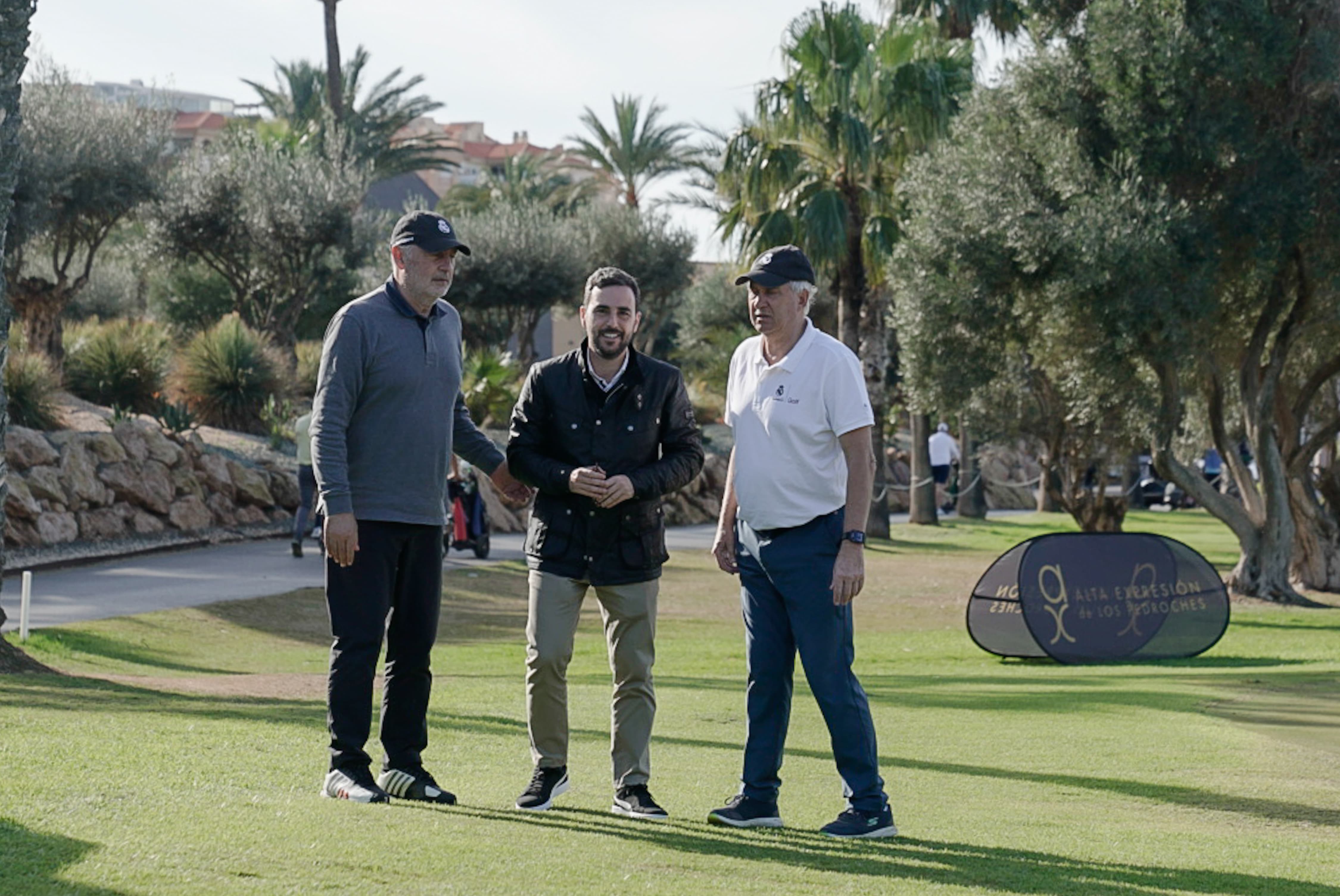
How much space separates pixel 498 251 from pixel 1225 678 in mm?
29300

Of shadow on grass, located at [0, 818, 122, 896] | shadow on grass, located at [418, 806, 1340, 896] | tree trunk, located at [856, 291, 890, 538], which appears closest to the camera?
shadow on grass, located at [0, 818, 122, 896]

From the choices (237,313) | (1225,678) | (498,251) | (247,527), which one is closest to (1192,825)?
(1225,678)

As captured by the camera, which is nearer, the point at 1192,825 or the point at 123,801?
the point at 123,801

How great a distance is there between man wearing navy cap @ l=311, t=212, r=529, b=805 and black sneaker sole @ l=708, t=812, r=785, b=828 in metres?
0.97

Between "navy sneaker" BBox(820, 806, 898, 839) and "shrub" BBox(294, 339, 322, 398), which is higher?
"shrub" BBox(294, 339, 322, 398)

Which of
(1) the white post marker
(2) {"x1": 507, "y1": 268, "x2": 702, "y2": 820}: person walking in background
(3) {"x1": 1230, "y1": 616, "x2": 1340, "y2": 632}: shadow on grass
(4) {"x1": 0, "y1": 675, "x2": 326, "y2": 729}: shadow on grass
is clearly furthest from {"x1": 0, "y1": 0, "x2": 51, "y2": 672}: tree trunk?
(3) {"x1": 1230, "y1": 616, "x2": 1340, "y2": 632}: shadow on grass

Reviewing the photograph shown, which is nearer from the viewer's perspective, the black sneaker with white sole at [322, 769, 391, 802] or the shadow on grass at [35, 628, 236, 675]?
the black sneaker with white sole at [322, 769, 391, 802]

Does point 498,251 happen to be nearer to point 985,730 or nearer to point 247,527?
point 247,527

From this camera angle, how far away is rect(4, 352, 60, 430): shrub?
2212 centimetres

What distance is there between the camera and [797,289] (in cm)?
577

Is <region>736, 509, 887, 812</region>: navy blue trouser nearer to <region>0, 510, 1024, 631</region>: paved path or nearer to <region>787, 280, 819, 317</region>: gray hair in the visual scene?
<region>787, 280, 819, 317</region>: gray hair

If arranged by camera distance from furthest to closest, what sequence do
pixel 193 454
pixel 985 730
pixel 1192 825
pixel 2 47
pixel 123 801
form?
pixel 193 454 < pixel 2 47 < pixel 985 730 < pixel 1192 825 < pixel 123 801

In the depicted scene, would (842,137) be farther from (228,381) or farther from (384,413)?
(384,413)

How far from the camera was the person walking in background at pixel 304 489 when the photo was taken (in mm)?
19250
